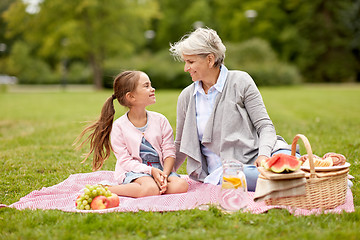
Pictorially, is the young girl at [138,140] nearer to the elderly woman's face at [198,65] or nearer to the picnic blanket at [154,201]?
the picnic blanket at [154,201]

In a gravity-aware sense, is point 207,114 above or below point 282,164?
above

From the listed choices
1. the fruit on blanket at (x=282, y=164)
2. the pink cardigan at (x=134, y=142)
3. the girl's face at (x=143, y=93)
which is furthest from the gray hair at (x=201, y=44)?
the fruit on blanket at (x=282, y=164)

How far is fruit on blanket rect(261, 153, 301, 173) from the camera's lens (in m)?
3.46

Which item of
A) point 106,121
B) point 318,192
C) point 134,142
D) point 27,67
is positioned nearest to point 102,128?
point 106,121

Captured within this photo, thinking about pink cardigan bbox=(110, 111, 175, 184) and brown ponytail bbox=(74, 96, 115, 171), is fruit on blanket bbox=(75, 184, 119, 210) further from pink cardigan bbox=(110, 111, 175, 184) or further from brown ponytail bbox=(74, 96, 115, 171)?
brown ponytail bbox=(74, 96, 115, 171)

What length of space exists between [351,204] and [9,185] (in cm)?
367

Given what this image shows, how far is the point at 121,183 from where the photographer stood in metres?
4.49

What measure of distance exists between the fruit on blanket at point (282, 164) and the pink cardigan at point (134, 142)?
1.34m

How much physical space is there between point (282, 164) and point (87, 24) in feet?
99.7

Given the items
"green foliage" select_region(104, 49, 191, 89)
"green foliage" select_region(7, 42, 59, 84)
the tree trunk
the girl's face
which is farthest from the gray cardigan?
"green foliage" select_region(7, 42, 59, 84)

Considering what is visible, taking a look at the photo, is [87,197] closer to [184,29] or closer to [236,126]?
[236,126]

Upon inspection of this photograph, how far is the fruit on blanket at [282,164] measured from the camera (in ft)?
11.4

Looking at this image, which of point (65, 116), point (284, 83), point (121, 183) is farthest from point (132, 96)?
point (284, 83)

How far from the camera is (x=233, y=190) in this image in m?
3.63
